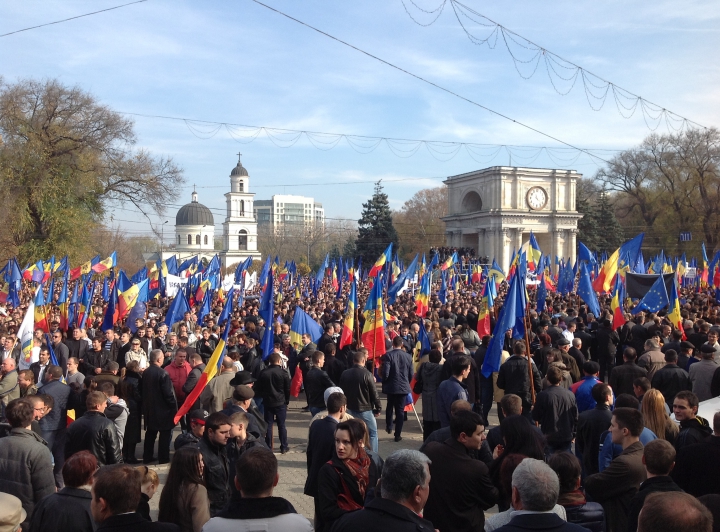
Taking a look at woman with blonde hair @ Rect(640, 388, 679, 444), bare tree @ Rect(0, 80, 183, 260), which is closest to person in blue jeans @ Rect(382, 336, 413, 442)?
woman with blonde hair @ Rect(640, 388, 679, 444)

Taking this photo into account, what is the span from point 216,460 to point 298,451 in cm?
515

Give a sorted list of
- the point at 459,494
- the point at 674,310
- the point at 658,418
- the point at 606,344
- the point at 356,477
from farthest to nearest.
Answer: the point at 606,344
the point at 674,310
the point at 658,418
the point at 356,477
the point at 459,494

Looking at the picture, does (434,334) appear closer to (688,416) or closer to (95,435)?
(688,416)

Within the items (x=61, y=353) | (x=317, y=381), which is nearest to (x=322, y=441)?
(x=317, y=381)

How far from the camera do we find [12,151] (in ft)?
109

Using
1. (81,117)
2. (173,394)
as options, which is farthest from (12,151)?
(173,394)

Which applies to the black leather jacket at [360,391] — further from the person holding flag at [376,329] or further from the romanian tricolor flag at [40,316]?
the romanian tricolor flag at [40,316]

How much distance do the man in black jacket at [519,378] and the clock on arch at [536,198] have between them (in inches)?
2255

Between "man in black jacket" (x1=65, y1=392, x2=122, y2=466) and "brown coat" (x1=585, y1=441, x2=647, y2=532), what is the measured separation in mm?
4163

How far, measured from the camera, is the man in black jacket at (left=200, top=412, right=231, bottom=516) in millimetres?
5023

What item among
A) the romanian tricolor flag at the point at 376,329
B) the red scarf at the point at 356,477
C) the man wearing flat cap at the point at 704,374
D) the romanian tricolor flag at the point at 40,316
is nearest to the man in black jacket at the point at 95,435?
the red scarf at the point at 356,477

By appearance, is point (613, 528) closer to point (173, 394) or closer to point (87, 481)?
point (87, 481)

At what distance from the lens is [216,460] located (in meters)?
5.10

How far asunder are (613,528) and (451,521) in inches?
48.0
